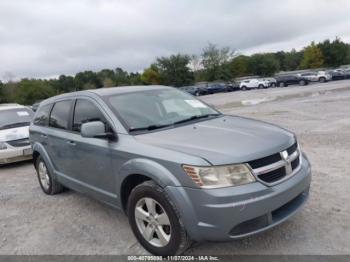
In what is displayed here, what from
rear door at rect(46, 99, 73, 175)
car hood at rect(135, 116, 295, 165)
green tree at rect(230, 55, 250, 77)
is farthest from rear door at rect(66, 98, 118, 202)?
green tree at rect(230, 55, 250, 77)

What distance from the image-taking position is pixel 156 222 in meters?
3.26

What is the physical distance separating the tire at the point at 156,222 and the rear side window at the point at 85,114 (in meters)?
1.06

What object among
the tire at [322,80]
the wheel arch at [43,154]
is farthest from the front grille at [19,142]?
the tire at [322,80]

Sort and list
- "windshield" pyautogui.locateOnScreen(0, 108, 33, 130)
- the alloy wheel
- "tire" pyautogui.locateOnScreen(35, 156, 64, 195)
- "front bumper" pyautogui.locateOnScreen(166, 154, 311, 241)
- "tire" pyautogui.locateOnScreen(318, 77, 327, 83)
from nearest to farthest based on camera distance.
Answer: "front bumper" pyautogui.locateOnScreen(166, 154, 311, 241) → the alloy wheel → "tire" pyautogui.locateOnScreen(35, 156, 64, 195) → "windshield" pyautogui.locateOnScreen(0, 108, 33, 130) → "tire" pyautogui.locateOnScreen(318, 77, 327, 83)

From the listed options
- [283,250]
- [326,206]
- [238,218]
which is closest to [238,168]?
[238,218]

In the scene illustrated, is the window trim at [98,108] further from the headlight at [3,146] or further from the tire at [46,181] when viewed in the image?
the headlight at [3,146]

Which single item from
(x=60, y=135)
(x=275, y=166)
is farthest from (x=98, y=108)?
(x=275, y=166)

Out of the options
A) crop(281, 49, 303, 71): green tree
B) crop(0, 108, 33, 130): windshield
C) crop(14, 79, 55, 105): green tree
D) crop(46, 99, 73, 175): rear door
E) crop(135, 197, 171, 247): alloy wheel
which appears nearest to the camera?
crop(135, 197, 171, 247): alloy wheel

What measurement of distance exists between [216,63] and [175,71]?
31.9 ft

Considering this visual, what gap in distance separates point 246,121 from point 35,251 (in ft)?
9.42

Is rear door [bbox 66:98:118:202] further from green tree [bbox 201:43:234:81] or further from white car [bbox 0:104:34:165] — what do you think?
green tree [bbox 201:43:234:81]

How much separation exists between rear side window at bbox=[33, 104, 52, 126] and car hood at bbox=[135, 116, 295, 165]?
264cm

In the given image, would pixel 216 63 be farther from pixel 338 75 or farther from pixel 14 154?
pixel 14 154

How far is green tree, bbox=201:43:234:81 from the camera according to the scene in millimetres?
66188
